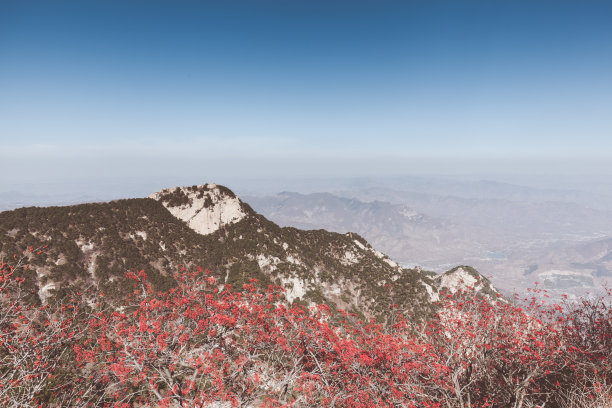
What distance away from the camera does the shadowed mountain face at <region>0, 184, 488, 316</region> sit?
1594 inches

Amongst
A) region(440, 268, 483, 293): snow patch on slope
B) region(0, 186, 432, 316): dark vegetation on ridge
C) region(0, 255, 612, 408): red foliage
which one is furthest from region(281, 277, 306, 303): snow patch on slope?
region(440, 268, 483, 293): snow patch on slope

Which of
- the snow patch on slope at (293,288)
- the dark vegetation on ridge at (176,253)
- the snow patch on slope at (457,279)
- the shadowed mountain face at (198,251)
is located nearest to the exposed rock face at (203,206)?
the shadowed mountain face at (198,251)

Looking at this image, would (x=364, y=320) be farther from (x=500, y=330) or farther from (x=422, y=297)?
(x=500, y=330)

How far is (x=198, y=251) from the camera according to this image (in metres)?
53.4

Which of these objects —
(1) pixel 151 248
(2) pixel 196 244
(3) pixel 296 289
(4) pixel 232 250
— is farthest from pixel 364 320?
(1) pixel 151 248

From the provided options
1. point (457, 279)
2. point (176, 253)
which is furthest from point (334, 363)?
point (457, 279)

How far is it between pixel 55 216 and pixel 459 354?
202ft

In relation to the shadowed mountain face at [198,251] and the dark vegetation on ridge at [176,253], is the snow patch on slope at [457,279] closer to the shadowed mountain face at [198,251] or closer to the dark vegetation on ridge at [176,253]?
the shadowed mountain face at [198,251]

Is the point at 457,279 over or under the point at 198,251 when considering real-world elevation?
under

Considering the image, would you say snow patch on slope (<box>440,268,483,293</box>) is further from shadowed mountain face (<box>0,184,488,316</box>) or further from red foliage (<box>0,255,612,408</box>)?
red foliage (<box>0,255,612,408</box>)

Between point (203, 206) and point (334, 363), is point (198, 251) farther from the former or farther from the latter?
point (334, 363)

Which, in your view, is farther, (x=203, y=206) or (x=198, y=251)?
(x=203, y=206)

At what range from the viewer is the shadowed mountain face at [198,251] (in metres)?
40.5

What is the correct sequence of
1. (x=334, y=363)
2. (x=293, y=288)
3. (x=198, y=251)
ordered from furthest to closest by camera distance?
(x=198, y=251) < (x=293, y=288) < (x=334, y=363)
